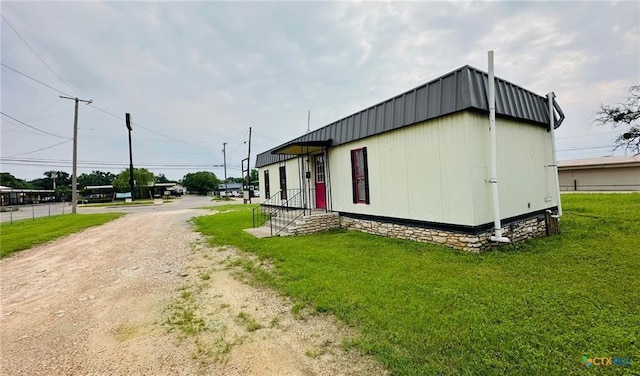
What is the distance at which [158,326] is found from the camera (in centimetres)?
320

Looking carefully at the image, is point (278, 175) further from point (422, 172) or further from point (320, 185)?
point (422, 172)

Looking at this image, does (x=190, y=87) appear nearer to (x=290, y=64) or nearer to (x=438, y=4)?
(x=290, y=64)

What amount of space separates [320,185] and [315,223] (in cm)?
206

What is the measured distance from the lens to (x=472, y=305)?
321 cm

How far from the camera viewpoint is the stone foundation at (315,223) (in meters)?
8.64

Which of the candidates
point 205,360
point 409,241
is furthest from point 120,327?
point 409,241

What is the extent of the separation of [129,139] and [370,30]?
33544 millimetres

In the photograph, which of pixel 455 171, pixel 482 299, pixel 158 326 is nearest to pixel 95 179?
pixel 158 326

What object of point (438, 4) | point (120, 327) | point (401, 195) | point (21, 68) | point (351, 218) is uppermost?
point (21, 68)

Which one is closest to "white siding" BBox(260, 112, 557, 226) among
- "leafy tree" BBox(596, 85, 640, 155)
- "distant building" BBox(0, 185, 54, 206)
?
"leafy tree" BBox(596, 85, 640, 155)

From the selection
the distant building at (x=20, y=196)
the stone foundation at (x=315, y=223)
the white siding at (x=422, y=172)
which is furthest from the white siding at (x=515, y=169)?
the distant building at (x=20, y=196)

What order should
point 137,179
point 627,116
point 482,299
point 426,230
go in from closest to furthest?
point 482,299 < point 426,230 < point 627,116 < point 137,179

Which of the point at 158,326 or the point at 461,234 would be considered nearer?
the point at 158,326

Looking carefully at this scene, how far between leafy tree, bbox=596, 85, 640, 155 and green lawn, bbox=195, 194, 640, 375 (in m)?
10.0
